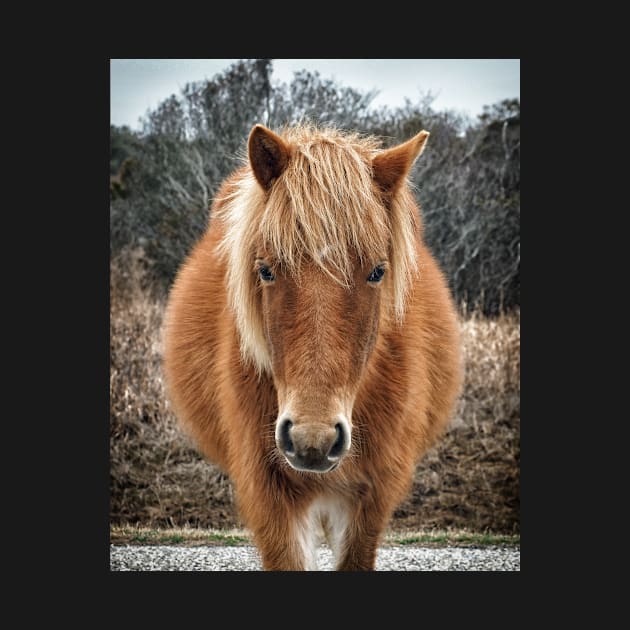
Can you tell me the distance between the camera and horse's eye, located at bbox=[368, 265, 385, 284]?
9.75 ft

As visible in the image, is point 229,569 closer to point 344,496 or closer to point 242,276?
point 344,496

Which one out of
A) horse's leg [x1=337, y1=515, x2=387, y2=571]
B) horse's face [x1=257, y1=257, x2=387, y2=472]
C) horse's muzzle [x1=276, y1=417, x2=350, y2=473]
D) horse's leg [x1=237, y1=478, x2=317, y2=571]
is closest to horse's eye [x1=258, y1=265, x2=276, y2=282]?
horse's face [x1=257, y1=257, x2=387, y2=472]

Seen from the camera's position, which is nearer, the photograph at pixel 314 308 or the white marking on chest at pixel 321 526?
the photograph at pixel 314 308

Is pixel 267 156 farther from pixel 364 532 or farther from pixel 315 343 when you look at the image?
pixel 364 532

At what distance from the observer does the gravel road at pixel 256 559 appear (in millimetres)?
4219

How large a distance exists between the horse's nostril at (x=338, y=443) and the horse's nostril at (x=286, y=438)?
14cm

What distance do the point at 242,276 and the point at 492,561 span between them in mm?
2137

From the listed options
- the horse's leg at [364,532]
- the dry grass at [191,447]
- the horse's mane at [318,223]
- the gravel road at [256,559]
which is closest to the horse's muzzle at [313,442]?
the horse's mane at [318,223]

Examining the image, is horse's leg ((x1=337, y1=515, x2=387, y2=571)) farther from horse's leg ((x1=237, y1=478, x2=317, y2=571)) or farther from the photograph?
horse's leg ((x1=237, y1=478, x2=317, y2=571))

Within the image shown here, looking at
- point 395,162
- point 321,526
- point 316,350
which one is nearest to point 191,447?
point 321,526

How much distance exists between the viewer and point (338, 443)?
279 centimetres

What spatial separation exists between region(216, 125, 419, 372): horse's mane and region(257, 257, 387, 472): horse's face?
0.18 feet

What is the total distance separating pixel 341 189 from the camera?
2949mm

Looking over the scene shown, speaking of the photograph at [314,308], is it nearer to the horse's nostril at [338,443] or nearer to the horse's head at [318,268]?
the horse's head at [318,268]
